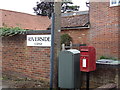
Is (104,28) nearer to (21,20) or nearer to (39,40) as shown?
(39,40)

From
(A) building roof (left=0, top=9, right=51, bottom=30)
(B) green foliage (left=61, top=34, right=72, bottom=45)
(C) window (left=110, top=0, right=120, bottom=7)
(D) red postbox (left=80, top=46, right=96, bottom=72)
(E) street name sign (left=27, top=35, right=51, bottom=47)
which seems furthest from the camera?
(A) building roof (left=0, top=9, right=51, bottom=30)

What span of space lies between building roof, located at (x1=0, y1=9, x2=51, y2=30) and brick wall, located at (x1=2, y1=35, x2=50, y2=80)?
A: 12.9 meters

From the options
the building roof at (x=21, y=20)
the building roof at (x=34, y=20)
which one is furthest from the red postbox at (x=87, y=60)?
the building roof at (x=21, y=20)

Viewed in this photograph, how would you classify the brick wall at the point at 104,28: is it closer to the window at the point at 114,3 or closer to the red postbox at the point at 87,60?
the window at the point at 114,3

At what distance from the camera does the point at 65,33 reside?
13641 millimetres

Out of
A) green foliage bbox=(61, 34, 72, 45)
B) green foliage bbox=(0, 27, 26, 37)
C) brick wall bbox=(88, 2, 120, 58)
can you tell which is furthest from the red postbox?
green foliage bbox=(61, 34, 72, 45)

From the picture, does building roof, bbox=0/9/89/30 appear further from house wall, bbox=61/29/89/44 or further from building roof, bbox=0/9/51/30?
house wall, bbox=61/29/89/44

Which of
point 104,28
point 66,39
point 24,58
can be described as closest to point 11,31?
point 24,58

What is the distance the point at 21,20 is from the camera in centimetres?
2358

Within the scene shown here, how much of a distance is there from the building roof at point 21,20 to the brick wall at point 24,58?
12.9m

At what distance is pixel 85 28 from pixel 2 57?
6424mm

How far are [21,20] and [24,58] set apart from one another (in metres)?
17.0

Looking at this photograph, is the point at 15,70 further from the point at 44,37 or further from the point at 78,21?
the point at 78,21

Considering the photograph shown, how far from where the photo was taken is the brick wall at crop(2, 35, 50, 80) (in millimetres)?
6742
